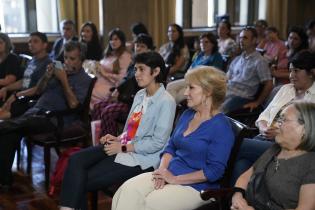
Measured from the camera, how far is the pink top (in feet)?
15.3

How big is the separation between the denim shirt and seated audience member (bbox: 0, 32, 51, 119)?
1.61 m

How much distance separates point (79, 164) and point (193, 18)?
6.18 meters

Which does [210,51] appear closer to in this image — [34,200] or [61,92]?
[61,92]

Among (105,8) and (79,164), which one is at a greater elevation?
(105,8)

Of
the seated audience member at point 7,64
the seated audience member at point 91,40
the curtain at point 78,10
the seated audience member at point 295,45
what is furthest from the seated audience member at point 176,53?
the seated audience member at point 7,64

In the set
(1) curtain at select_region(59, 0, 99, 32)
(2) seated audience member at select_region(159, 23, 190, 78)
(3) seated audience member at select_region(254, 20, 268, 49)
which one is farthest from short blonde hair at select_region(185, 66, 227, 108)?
(1) curtain at select_region(59, 0, 99, 32)

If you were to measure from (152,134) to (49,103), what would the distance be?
1.35m

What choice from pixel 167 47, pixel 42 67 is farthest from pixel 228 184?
pixel 167 47

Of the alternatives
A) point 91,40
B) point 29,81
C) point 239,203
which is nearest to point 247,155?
point 239,203

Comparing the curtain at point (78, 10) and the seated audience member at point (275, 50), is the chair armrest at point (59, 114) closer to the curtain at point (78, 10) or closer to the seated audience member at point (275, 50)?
the seated audience member at point (275, 50)

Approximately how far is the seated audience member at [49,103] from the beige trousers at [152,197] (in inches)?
55.0

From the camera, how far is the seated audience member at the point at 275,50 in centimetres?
545

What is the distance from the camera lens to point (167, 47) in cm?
577

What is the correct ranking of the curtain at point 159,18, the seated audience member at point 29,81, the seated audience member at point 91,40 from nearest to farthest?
the seated audience member at point 29,81
the seated audience member at point 91,40
the curtain at point 159,18
